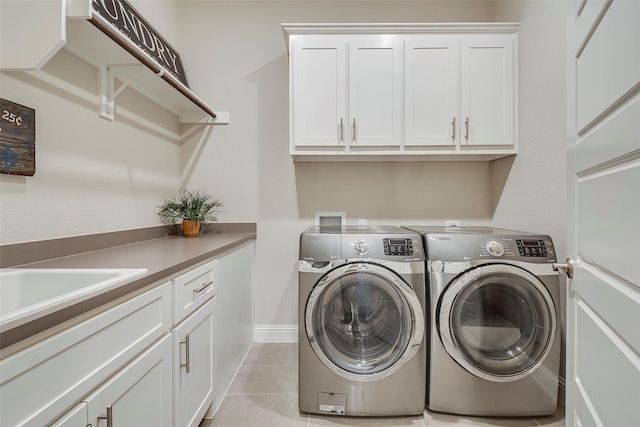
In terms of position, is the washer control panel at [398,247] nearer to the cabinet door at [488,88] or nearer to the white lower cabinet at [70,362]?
the cabinet door at [488,88]

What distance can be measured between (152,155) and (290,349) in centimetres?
174

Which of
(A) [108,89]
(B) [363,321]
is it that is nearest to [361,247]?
(B) [363,321]

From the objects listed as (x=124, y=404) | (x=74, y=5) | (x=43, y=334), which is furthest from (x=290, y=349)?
(x=74, y=5)

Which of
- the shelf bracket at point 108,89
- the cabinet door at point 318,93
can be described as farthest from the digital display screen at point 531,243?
the shelf bracket at point 108,89

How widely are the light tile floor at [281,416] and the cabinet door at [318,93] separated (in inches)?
61.1

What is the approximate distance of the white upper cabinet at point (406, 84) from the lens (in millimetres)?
2043

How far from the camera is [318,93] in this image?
205 centimetres

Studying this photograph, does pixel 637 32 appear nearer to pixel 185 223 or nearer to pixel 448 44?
pixel 448 44

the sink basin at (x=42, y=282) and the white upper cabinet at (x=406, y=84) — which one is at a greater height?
the white upper cabinet at (x=406, y=84)

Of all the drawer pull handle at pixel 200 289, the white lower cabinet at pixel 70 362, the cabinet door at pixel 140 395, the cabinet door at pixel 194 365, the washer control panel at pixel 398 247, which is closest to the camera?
the white lower cabinet at pixel 70 362

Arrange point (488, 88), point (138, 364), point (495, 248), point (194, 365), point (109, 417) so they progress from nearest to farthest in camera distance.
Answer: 1. point (109, 417)
2. point (138, 364)
3. point (194, 365)
4. point (495, 248)
5. point (488, 88)

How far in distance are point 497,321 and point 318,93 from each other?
68.4 inches

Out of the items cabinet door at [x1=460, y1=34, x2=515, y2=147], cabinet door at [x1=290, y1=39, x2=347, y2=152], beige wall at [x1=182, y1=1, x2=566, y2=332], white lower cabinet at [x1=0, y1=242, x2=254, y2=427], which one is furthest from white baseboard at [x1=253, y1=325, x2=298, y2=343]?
cabinet door at [x1=460, y1=34, x2=515, y2=147]

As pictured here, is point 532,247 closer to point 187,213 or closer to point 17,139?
point 187,213
